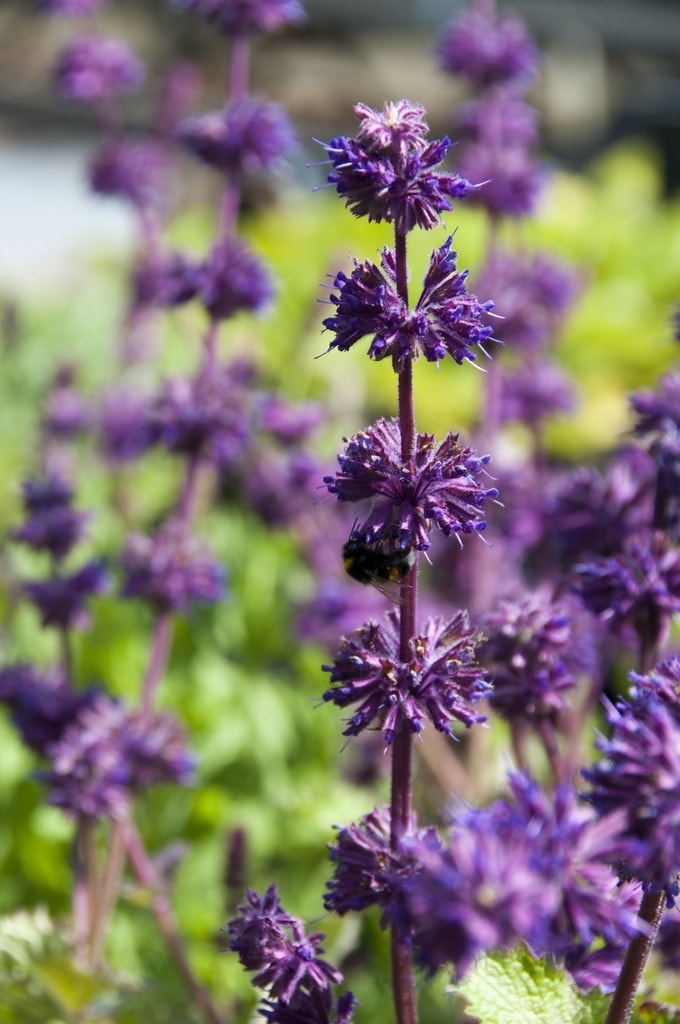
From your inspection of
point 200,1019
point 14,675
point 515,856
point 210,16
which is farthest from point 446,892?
point 210,16

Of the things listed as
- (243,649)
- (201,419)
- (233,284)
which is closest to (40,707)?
(201,419)

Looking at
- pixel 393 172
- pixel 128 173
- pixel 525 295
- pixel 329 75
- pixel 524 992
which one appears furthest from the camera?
pixel 329 75

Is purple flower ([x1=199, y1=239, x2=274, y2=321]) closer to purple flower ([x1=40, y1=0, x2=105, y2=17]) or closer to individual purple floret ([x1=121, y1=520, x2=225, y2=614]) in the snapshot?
individual purple floret ([x1=121, y1=520, x2=225, y2=614])

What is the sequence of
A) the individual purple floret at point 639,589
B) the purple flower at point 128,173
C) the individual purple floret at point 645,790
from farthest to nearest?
the purple flower at point 128,173 → the individual purple floret at point 639,589 → the individual purple floret at point 645,790

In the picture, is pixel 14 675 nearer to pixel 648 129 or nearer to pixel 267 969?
pixel 267 969

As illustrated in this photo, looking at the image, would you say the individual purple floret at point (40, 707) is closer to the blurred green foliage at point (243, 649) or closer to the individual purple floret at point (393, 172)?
the blurred green foliage at point (243, 649)

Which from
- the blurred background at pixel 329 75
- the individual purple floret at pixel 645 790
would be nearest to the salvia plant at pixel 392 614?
the individual purple floret at pixel 645 790

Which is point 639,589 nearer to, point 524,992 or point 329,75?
point 524,992
